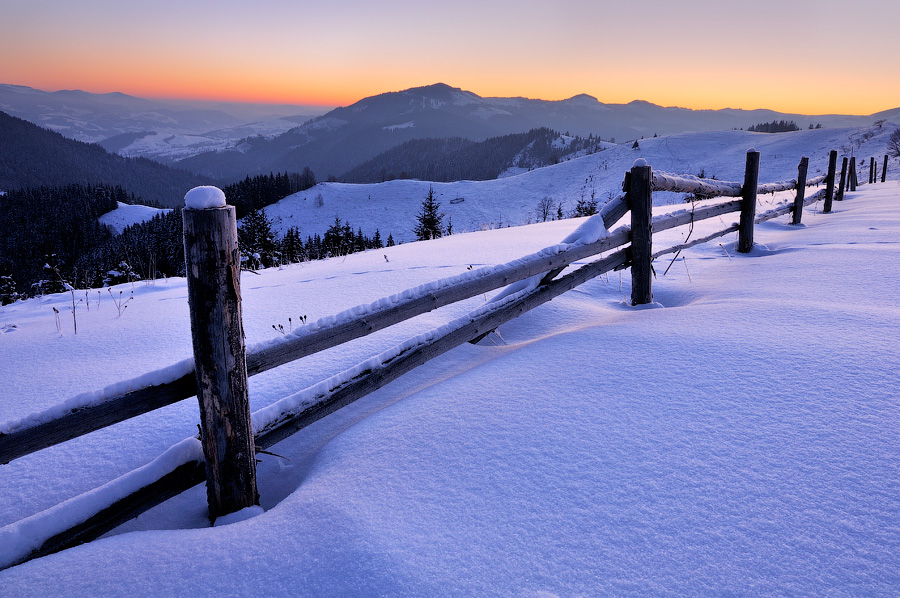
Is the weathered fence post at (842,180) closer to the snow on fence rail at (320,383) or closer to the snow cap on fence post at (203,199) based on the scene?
the snow on fence rail at (320,383)

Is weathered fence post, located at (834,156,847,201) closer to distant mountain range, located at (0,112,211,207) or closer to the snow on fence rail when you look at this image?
the snow on fence rail

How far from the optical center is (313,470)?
7.48 ft

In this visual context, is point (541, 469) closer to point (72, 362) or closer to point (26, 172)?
point (72, 362)

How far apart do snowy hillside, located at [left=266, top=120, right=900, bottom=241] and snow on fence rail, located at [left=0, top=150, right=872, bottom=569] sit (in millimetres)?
48588

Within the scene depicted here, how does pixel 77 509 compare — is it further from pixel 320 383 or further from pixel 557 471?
pixel 557 471

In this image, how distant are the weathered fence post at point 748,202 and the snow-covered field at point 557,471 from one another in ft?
10.0

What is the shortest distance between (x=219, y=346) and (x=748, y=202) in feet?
24.2

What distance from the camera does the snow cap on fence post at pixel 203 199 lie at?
65.9 inches

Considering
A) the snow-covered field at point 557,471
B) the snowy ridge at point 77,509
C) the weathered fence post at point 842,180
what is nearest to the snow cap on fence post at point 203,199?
the snowy ridge at point 77,509

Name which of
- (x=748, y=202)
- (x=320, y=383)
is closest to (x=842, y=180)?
(x=748, y=202)

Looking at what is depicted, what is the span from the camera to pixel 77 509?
1.71 metres

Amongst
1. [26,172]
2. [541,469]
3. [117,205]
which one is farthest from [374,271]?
[26,172]

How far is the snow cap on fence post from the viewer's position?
5.49 feet

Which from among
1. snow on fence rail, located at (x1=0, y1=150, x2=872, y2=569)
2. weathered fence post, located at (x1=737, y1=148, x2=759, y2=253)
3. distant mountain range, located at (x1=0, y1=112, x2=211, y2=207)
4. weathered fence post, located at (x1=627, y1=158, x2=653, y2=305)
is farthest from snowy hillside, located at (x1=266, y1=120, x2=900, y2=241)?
distant mountain range, located at (x1=0, y1=112, x2=211, y2=207)
